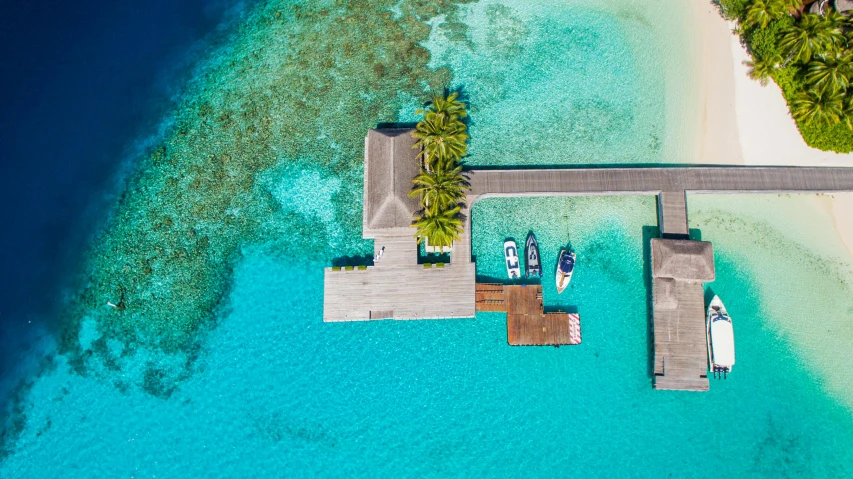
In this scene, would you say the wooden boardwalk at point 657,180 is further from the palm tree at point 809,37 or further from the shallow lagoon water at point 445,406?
the palm tree at point 809,37

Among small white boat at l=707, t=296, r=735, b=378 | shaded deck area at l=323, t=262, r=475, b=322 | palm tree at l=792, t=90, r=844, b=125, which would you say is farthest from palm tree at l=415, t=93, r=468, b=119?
palm tree at l=792, t=90, r=844, b=125

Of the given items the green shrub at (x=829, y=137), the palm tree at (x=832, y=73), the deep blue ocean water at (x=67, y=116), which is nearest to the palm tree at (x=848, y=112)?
the palm tree at (x=832, y=73)

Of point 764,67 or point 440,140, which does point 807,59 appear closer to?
point 764,67

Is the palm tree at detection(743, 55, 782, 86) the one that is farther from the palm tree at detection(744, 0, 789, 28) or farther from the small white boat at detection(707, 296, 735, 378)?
the small white boat at detection(707, 296, 735, 378)

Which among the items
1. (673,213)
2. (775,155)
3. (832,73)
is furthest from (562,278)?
(832,73)

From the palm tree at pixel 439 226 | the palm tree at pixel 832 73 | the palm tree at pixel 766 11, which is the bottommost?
the palm tree at pixel 439 226
